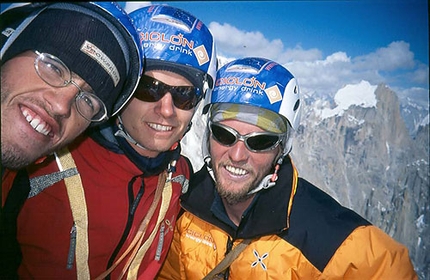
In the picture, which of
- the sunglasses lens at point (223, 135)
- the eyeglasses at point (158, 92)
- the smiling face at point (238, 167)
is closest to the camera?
the eyeglasses at point (158, 92)

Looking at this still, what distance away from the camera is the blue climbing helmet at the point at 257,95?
4039 mm

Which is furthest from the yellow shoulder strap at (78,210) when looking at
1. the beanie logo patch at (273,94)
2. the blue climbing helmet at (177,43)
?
the beanie logo patch at (273,94)

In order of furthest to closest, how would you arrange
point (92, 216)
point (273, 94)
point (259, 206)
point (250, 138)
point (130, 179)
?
point (273, 94), point (250, 138), point (259, 206), point (130, 179), point (92, 216)

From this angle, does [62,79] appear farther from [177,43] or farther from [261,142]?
[261,142]

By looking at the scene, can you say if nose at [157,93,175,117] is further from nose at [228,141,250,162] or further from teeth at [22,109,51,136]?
teeth at [22,109,51,136]

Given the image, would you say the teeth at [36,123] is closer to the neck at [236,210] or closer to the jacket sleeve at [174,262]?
the jacket sleeve at [174,262]

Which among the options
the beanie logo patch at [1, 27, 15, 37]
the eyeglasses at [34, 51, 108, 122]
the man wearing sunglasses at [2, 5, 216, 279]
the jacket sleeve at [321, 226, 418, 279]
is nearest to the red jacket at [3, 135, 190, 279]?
the man wearing sunglasses at [2, 5, 216, 279]

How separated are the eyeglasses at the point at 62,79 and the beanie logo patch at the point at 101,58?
0.73ft

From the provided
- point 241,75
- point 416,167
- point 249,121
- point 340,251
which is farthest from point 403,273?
point 416,167

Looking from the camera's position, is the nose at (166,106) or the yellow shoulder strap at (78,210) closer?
the yellow shoulder strap at (78,210)

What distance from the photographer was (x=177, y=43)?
3.53 meters

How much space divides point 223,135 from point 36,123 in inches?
93.2

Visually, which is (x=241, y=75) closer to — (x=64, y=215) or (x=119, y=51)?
(x=119, y=51)

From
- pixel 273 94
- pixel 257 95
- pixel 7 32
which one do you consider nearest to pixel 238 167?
pixel 257 95
